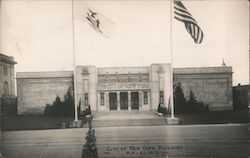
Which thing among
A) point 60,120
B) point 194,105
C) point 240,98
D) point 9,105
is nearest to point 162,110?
point 194,105

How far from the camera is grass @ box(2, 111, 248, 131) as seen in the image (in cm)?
478

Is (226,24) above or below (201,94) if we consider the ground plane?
above

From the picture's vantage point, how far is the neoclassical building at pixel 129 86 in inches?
187

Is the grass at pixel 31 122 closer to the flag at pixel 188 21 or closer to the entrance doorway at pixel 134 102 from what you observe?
the entrance doorway at pixel 134 102

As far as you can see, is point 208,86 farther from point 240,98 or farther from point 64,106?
point 64,106

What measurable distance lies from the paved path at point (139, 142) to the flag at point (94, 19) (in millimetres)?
1497

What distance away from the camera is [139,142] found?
4688 mm

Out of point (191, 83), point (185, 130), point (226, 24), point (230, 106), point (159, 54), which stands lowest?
point (185, 130)

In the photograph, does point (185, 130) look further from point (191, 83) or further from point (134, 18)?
point (134, 18)

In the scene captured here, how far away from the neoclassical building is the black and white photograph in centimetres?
2

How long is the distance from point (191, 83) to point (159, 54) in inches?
27.5

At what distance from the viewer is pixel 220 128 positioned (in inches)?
188

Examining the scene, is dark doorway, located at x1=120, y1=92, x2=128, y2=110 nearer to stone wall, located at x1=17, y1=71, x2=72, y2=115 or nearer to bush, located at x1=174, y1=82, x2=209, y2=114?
bush, located at x1=174, y1=82, x2=209, y2=114

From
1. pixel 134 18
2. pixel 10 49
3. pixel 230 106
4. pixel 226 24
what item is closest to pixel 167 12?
pixel 134 18
